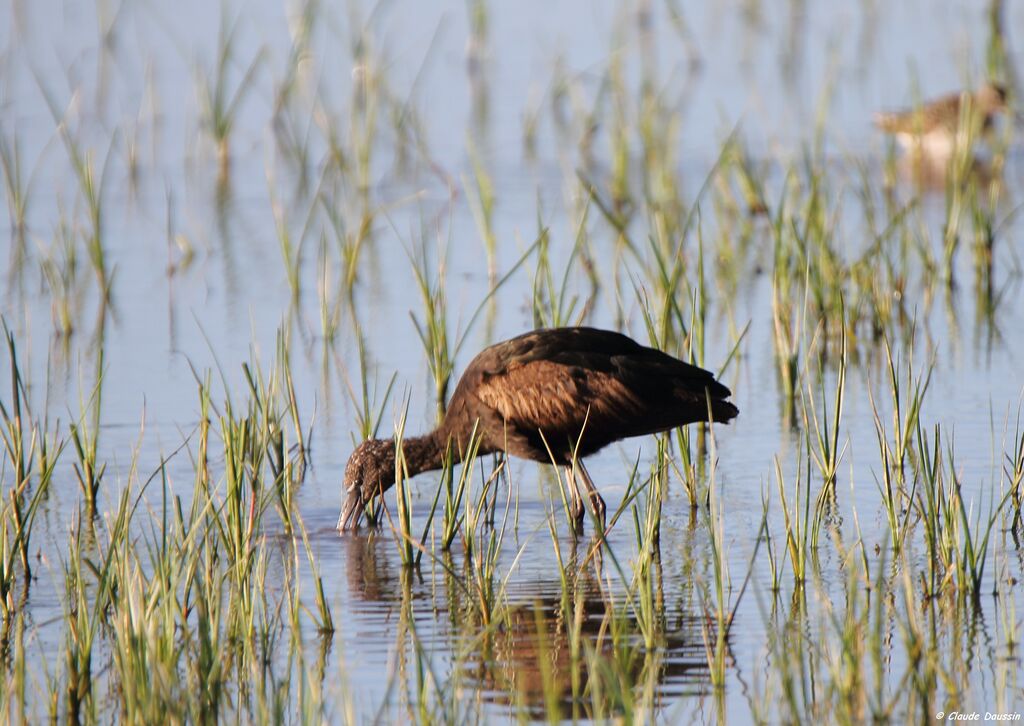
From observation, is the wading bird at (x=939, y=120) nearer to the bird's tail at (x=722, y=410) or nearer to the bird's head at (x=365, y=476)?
the bird's tail at (x=722, y=410)

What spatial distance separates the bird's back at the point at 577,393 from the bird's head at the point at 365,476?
14.0 inches

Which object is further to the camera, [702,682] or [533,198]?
[533,198]

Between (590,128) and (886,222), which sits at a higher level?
(590,128)

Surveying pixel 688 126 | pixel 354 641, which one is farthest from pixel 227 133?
pixel 354 641

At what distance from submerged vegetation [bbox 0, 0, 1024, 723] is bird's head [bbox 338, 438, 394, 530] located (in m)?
0.12

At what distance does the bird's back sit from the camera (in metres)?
6.48

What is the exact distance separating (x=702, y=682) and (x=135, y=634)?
151 centimetres

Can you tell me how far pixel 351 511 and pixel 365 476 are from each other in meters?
0.14

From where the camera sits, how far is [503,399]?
6613 millimetres

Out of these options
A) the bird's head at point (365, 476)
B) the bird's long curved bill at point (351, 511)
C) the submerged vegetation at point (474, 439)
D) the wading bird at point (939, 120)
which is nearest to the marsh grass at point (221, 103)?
the submerged vegetation at point (474, 439)

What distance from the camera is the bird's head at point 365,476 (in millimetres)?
6520

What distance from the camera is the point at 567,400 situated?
21.5 feet

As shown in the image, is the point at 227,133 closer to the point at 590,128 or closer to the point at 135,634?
the point at 590,128

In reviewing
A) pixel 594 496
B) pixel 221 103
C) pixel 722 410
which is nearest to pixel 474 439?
pixel 594 496
